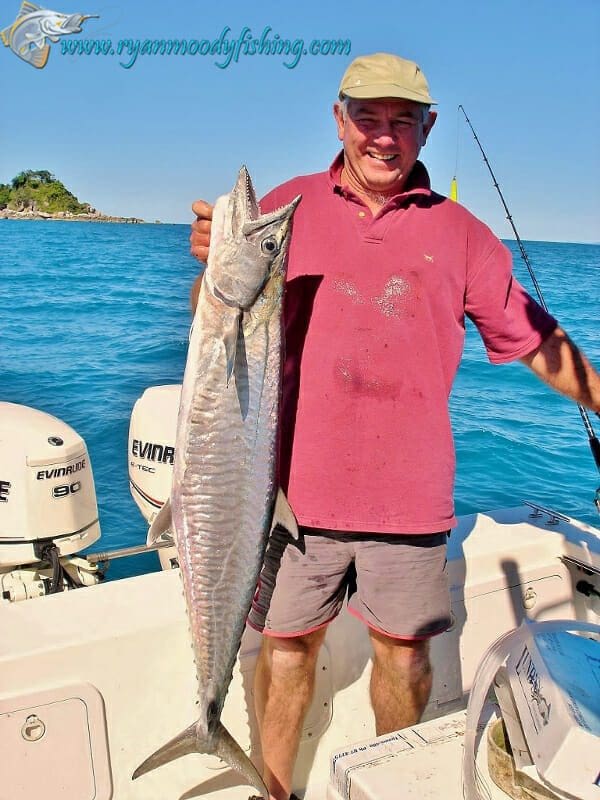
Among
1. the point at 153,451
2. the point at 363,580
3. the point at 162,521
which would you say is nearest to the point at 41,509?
the point at 153,451

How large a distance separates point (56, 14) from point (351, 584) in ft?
77.9

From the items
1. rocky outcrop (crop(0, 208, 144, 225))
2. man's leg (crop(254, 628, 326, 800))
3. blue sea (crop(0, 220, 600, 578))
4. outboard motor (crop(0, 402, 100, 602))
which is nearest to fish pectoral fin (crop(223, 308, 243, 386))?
man's leg (crop(254, 628, 326, 800))

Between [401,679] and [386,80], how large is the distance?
5.92 ft

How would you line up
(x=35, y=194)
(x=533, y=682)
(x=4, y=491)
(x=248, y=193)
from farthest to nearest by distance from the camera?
(x=35, y=194) → (x=4, y=491) → (x=248, y=193) → (x=533, y=682)

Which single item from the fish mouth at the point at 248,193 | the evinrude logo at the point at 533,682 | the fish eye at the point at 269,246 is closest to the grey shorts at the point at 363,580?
the evinrude logo at the point at 533,682

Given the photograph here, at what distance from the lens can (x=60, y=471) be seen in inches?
128

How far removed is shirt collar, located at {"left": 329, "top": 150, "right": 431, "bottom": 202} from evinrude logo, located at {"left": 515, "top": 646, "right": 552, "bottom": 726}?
53.3 inches

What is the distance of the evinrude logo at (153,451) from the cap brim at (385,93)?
187 centimetres

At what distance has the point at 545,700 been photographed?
1469 mm

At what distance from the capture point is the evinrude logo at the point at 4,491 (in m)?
3.15

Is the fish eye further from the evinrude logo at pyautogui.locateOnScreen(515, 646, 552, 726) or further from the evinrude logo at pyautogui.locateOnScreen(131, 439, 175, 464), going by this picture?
the evinrude logo at pyautogui.locateOnScreen(131, 439, 175, 464)

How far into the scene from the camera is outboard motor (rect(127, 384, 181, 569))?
11.6 ft

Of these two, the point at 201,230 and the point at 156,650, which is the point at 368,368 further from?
the point at 156,650

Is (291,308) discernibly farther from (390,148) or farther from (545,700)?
(545,700)
